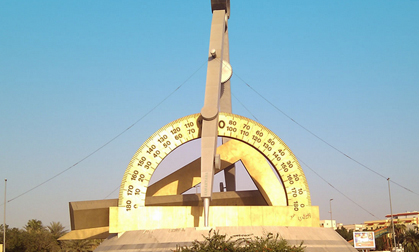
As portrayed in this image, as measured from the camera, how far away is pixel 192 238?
32.1 m

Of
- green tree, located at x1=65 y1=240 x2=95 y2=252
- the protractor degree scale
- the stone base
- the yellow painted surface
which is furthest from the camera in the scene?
green tree, located at x1=65 y1=240 x2=95 y2=252

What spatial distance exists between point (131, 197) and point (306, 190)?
1177 cm

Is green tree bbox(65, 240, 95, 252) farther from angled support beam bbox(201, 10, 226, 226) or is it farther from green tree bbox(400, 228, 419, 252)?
angled support beam bbox(201, 10, 226, 226)

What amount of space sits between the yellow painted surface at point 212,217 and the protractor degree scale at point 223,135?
666 millimetres

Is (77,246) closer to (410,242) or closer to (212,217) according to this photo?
(410,242)

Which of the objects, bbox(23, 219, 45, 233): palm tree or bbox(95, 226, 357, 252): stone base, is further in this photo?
bbox(23, 219, 45, 233): palm tree

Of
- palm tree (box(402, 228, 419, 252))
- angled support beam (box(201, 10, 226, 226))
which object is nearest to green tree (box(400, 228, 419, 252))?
palm tree (box(402, 228, 419, 252))

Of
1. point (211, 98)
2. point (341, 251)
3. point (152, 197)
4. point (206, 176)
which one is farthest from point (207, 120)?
point (341, 251)

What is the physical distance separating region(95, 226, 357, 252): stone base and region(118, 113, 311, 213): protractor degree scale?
88.5 inches

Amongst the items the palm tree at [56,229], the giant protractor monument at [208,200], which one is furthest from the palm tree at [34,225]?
the giant protractor monument at [208,200]

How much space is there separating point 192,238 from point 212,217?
314 centimetres

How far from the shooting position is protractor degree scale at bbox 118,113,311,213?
116 feet

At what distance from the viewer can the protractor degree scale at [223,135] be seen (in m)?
35.4

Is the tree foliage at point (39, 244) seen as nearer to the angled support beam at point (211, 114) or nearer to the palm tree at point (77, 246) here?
the palm tree at point (77, 246)
